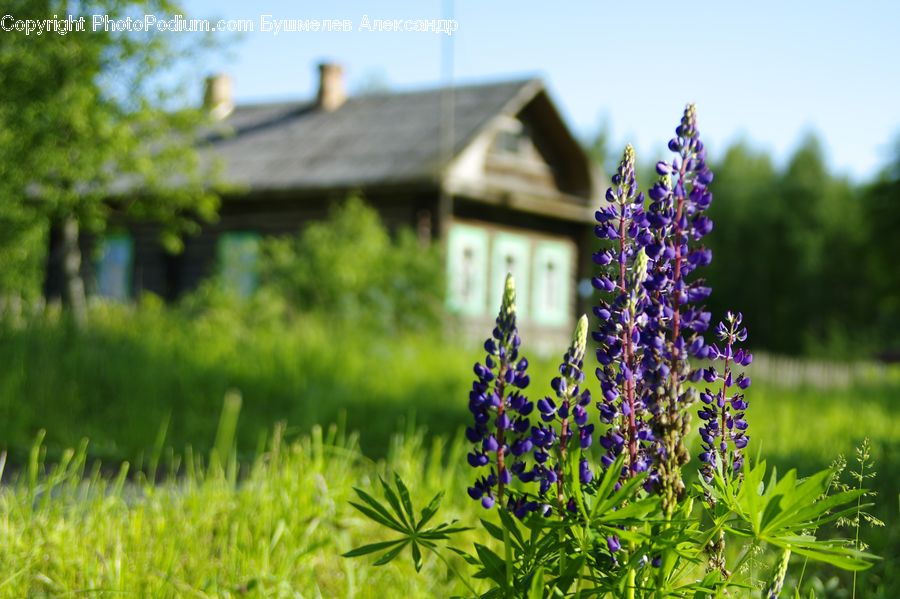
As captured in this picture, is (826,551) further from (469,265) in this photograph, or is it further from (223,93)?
(223,93)

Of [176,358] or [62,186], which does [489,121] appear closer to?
[62,186]

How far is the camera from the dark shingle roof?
17.3 meters

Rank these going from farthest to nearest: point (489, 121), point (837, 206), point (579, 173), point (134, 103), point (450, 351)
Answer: point (837, 206) → point (579, 173) → point (489, 121) → point (134, 103) → point (450, 351)

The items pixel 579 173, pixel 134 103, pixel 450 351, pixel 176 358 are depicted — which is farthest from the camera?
pixel 579 173

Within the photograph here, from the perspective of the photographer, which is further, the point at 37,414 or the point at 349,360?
the point at 349,360

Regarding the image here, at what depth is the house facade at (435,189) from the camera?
1745cm

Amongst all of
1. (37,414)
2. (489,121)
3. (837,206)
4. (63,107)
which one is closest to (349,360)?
(37,414)

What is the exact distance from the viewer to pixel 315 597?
10.2ft

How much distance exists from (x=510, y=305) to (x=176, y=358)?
7.54 metres

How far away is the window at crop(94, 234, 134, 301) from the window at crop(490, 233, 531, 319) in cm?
800

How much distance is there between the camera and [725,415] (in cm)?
204

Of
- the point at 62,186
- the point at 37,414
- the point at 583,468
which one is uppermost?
the point at 62,186

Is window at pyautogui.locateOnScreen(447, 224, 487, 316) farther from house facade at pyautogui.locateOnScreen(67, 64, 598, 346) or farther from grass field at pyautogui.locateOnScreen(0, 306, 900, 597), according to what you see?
grass field at pyautogui.locateOnScreen(0, 306, 900, 597)

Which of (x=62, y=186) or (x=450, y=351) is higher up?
(x=62, y=186)
